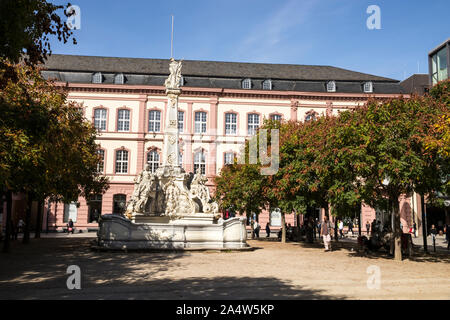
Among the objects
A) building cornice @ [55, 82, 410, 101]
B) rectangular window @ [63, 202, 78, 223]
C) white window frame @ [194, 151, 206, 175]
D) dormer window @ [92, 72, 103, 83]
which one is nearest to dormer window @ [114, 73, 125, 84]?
building cornice @ [55, 82, 410, 101]

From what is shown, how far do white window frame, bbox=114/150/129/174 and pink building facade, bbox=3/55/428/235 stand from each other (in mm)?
102

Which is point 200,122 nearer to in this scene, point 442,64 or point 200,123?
point 200,123

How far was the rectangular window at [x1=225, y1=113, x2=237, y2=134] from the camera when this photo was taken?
142 ft

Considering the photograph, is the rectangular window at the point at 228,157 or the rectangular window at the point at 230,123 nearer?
the rectangular window at the point at 228,157

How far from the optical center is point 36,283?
31.4 feet

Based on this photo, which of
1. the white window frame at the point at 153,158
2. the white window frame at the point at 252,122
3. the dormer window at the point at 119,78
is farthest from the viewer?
the white window frame at the point at 252,122

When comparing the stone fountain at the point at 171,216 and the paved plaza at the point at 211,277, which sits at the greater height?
the stone fountain at the point at 171,216

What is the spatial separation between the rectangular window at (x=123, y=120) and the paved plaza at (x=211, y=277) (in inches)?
1073

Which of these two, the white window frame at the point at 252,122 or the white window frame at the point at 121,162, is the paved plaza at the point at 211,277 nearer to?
the white window frame at the point at 121,162

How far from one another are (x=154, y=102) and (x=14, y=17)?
117ft

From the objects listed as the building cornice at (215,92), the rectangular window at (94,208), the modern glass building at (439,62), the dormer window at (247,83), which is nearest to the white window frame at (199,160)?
the building cornice at (215,92)

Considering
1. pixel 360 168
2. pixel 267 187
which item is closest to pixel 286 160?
pixel 267 187

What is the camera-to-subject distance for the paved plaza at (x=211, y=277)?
27.7ft

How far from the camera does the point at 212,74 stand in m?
44.7
